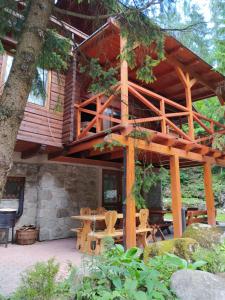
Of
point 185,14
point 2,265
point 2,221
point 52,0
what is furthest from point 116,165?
point 52,0

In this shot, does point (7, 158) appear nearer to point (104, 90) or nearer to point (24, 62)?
point (24, 62)

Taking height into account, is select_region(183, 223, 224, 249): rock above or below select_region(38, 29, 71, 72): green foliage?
below

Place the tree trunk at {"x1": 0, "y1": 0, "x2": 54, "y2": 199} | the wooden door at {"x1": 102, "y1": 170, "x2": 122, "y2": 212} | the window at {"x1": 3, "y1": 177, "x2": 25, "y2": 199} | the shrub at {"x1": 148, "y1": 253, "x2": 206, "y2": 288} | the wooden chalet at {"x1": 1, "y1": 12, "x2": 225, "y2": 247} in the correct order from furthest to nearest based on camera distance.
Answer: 1. the wooden door at {"x1": 102, "y1": 170, "x2": 122, "y2": 212}
2. the window at {"x1": 3, "y1": 177, "x2": 25, "y2": 199}
3. the wooden chalet at {"x1": 1, "y1": 12, "x2": 225, "y2": 247}
4. the shrub at {"x1": 148, "y1": 253, "x2": 206, "y2": 288}
5. the tree trunk at {"x1": 0, "y1": 0, "x2": 54, "y2": 199}

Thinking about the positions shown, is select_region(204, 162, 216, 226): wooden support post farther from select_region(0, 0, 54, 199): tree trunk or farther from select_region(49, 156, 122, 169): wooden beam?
select_region(0, 0, 54, 199): tree trunk

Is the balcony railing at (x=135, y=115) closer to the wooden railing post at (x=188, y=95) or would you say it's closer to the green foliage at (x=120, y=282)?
the wooden railing post at (x=188, y=95)

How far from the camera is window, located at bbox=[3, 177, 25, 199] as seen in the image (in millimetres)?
6684

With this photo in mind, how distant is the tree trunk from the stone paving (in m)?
1.98

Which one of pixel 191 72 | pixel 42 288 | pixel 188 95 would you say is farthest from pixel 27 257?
pixel 191 72

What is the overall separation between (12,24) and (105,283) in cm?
340

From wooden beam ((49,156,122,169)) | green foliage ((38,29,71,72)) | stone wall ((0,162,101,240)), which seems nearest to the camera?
green foliage ((38,29,71,72))

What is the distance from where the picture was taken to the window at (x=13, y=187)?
6.68 meters

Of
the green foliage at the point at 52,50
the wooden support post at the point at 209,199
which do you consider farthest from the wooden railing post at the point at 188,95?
the green foliage at the point at 52,50

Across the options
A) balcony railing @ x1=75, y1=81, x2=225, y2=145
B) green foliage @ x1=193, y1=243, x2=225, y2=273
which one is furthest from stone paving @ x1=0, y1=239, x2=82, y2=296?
balcony railing @ x1=75, y1=81, x2=225, y2=145

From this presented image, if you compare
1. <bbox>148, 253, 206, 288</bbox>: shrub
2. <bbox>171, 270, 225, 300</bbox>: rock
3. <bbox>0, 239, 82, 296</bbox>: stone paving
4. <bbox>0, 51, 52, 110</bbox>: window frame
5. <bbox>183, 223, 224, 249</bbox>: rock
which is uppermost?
<bbox>0, 51, 52, 110</bbox>: window frame
